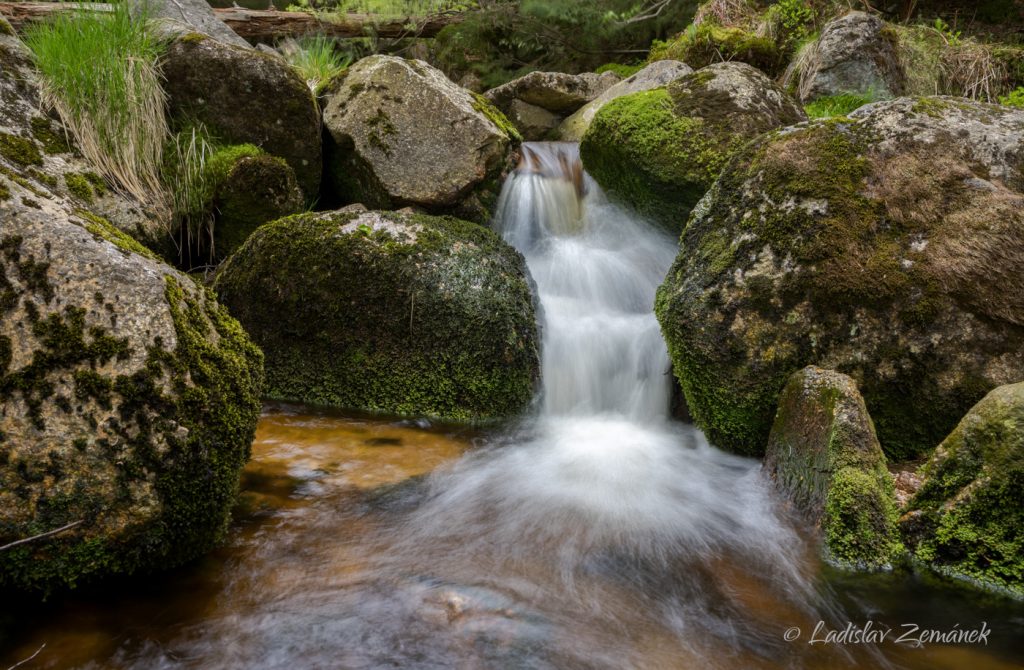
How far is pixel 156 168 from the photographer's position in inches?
209

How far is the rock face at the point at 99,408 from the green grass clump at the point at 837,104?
7.14 meters

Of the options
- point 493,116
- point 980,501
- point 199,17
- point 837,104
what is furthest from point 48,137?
point 837,104

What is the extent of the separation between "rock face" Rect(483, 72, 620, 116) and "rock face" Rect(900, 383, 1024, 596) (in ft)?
27.9

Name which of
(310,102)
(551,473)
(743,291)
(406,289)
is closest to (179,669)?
(551,473)

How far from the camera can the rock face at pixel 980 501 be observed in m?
2.53

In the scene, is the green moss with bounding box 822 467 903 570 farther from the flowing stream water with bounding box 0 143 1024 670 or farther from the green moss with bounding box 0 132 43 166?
the green moss with bounding box 0 132 43 166

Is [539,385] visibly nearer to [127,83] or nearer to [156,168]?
[156,168]

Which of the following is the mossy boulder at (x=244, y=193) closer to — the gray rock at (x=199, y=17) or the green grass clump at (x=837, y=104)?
the gray rock at (x=199, y=17)

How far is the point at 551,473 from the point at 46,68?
4.87m

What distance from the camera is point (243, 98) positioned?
228 inches

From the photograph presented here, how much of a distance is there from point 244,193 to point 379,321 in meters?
2.00

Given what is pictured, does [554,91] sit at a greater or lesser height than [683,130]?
greater

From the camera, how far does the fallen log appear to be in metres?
12.3

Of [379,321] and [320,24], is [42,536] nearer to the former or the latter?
[379,321]
